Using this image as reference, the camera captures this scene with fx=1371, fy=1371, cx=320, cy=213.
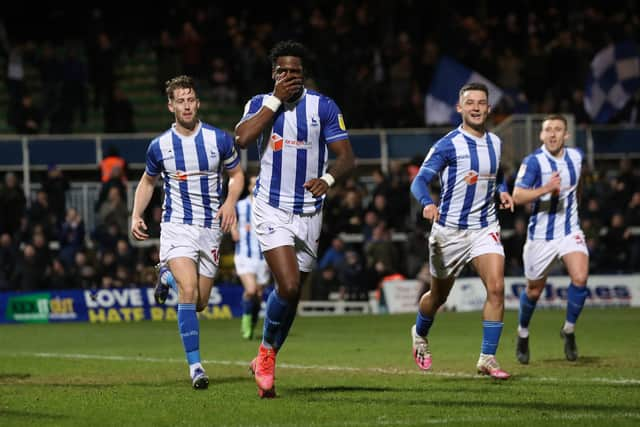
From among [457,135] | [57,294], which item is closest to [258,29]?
[57,294]

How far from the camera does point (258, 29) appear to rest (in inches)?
1212

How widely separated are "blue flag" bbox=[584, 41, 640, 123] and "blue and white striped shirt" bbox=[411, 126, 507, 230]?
1729cm

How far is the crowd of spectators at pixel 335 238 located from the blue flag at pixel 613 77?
320 centimetres

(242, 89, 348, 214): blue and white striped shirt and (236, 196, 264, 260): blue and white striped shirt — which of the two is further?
(236, 196, 264, 260): blue and white striped shirt

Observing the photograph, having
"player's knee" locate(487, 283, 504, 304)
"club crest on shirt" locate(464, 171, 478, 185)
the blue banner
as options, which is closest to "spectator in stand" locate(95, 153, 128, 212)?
the blue banner

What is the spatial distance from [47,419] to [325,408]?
6.26 feet

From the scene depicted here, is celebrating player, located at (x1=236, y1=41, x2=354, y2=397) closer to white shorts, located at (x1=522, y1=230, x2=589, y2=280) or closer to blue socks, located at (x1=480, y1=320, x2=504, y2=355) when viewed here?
blue socks, located at (x1=480, y1=320, x2=504, y2=355)

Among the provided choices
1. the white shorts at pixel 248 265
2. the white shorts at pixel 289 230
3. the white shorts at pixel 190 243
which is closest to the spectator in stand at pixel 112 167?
the white shorts at pixel 248 265

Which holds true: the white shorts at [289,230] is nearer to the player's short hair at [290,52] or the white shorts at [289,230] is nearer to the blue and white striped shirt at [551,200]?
the player's short hair at [290,52]

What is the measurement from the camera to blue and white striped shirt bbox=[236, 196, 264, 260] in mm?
18781

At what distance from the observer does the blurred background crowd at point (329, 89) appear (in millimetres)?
24625

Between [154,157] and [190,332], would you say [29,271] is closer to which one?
[154,157]

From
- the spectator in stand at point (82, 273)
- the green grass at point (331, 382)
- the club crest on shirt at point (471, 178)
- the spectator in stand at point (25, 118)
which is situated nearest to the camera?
the green grass at point (331, 382)

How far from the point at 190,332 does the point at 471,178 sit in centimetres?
275
